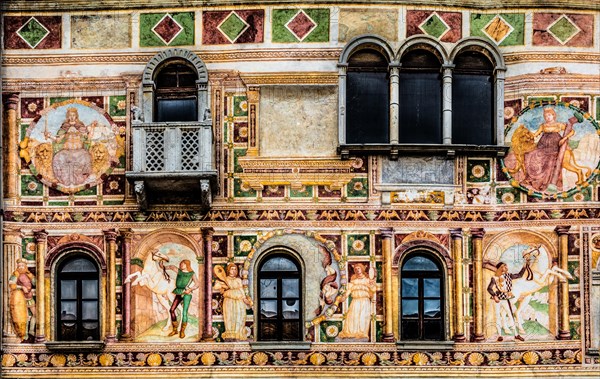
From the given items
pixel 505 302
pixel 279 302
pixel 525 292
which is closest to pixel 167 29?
pixel 279 302

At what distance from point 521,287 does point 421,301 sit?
199 cm

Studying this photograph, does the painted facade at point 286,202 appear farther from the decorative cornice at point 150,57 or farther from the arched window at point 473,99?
the arched window at point 473,99

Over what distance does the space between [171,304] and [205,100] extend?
4.13 m

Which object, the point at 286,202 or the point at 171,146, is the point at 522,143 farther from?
the point at 171,146

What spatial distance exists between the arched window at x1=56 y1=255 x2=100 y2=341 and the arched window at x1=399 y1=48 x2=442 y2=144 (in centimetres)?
688

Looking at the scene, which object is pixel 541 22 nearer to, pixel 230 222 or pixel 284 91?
pixel 284 91

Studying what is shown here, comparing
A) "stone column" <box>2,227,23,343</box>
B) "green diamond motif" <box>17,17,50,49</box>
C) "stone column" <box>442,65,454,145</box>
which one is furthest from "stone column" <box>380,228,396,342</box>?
"green diamond motif" <box>17,17,50,49</box>

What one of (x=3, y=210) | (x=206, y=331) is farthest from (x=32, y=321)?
(x=206, y=331)

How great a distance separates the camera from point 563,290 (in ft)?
57.0

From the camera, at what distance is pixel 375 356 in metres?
17.2

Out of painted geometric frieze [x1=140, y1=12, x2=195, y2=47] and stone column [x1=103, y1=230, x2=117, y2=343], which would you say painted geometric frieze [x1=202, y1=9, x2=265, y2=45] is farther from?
stone column [x1=103, y1=230, x2=117, y2=343]

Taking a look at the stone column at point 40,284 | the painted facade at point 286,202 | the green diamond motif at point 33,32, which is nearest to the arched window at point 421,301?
the painted facade at point 286,202

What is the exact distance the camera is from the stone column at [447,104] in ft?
57.9

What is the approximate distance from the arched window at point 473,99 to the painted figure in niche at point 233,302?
17.1 feet
